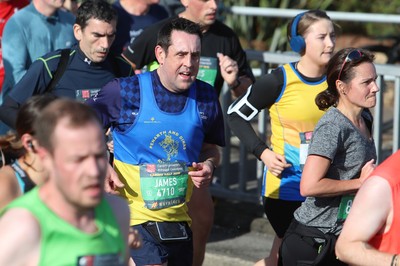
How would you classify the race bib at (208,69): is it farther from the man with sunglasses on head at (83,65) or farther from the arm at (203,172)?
the arm at (203,172)

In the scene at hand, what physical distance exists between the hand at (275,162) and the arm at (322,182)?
662 millimetres

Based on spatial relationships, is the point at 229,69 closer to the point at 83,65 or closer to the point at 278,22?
the point at 83,65

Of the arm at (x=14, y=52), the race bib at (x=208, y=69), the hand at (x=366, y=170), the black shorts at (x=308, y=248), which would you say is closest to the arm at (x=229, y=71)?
the race bib at (x=208, y=69)

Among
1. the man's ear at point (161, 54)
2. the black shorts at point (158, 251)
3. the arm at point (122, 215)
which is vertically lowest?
the black shorts at point (158, 251)

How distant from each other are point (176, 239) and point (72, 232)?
2215mm

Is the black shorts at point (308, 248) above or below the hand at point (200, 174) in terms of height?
below

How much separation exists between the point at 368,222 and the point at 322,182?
44.0 inches

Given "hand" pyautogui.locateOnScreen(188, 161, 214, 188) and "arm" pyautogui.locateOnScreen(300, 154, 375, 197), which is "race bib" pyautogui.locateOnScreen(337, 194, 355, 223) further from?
"hand" pyautogui.locateOnScreen(188, 161, 214, 188)

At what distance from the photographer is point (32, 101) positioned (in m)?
4.11

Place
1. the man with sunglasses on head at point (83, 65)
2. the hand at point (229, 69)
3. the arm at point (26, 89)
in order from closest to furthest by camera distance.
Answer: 1. the arm at point (26, 89)
2. the man with sunglasses on head at point (83, 65)
3. the hand at point (229, 69)

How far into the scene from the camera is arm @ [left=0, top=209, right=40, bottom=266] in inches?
137

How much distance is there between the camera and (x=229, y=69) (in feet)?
22.9

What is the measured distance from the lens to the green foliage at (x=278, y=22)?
12.4 meters

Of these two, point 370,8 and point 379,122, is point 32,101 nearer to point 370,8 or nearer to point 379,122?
point 379,122
